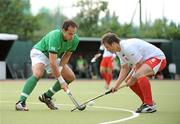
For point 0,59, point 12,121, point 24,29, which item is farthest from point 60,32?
point 24,29

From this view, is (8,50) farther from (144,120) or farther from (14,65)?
(144,120)

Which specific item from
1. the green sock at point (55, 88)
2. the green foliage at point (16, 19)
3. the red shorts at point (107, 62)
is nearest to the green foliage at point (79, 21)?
the green foliage at point (16, 19)

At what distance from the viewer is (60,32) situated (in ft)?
35.8

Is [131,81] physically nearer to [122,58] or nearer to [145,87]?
[145,87]

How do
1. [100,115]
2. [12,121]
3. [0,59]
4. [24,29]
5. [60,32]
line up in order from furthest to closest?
[24,29]
[0,59]
[60,32]
[100,115]
[12,121]

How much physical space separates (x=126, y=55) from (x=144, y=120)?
1676 millimetres

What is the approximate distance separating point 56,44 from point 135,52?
1.42 m

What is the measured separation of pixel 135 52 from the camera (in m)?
10.4

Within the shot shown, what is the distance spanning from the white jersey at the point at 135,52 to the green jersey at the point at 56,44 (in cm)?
100

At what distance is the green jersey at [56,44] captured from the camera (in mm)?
10797

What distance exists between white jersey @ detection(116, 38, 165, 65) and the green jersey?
1.00m

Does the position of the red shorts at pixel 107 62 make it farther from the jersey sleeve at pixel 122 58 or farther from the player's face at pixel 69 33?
the player's face at pixel 69 33

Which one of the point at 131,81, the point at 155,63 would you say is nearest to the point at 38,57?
the point at 131,81

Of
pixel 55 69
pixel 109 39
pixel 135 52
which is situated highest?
pixel 109 39
